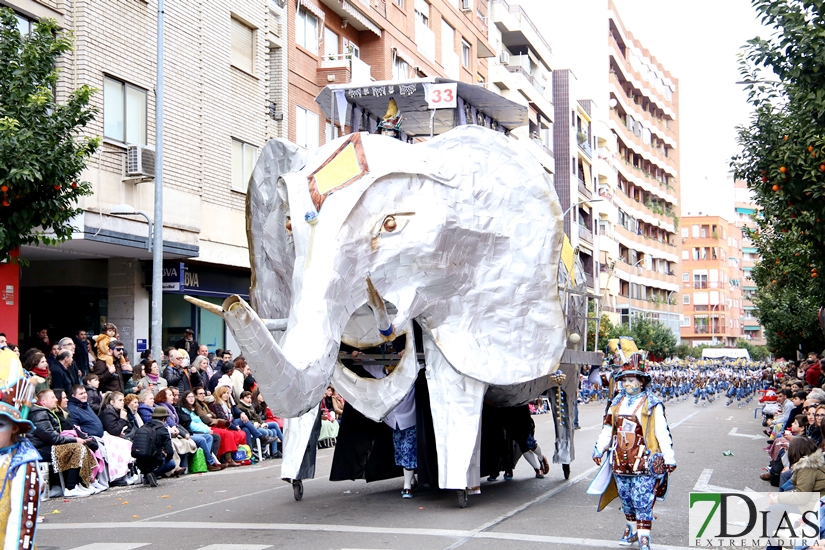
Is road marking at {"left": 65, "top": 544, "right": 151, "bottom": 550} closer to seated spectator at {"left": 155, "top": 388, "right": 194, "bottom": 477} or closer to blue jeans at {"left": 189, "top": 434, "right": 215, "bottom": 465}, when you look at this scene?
seated spectator at {"left": 155, "top": 388, "right": 194, "bottom": 477}

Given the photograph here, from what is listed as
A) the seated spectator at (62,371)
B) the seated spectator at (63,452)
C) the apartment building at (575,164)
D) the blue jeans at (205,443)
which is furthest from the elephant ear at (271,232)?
the apartment building at (575,164)

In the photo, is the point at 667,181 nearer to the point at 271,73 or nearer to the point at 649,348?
the point at 649,348

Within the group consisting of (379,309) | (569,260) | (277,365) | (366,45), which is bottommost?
(277,365)

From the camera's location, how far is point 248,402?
A: 735 inches

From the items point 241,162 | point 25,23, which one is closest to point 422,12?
point 241,162

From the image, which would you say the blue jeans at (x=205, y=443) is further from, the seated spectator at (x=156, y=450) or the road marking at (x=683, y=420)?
the road marking at (x=683, y=420)

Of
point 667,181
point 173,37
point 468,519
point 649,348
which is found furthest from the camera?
point 667,181

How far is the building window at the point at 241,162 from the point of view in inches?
992

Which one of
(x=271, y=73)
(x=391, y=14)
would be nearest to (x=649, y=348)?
(x=391, y=14)

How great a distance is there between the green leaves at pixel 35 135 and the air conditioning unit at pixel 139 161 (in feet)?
24.4

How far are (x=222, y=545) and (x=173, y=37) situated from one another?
15931 mm

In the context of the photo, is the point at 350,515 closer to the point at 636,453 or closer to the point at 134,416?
the point at 636,453

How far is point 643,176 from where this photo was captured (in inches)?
3177

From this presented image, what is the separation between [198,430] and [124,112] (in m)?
7.54
